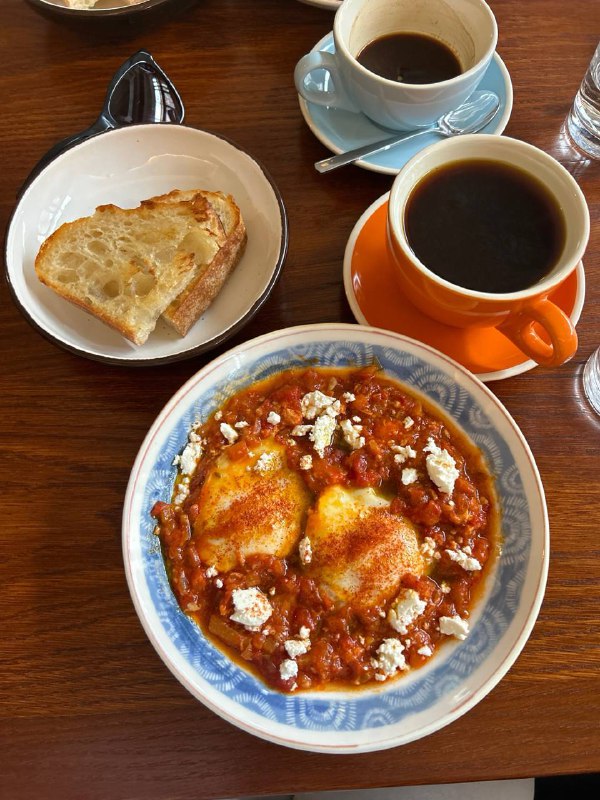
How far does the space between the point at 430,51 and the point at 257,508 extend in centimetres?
123

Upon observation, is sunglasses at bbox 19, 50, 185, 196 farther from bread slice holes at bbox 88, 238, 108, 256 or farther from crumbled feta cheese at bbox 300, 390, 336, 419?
crumbled feta cheese at bbox 300, 390, 336, 419

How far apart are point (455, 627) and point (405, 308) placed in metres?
0.70

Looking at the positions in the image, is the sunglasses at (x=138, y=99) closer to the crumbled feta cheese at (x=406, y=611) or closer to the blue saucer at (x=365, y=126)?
the blue saucer at (x=365, y=126)

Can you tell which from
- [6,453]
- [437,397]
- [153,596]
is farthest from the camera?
[6,453]

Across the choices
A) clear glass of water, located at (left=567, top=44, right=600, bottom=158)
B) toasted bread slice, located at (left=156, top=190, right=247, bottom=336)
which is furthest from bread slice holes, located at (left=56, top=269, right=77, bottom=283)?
clear glass of water, located at (left=567, top=44, right=600, bottom=158)

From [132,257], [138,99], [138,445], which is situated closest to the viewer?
[138,445]

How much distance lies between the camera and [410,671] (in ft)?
3.90

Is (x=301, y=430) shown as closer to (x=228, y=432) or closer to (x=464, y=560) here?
(x=228, y=432)

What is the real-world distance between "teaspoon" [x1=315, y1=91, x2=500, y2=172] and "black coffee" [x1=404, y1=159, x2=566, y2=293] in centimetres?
30

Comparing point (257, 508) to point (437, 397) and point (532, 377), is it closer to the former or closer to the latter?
point (437, 397)

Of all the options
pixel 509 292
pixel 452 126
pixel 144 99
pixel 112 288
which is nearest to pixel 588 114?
pixel 452 126

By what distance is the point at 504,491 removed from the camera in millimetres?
1284

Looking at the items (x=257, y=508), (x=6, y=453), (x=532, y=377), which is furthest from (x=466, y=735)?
(x=6, y=453)

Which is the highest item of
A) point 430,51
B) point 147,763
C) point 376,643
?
point 430,51
